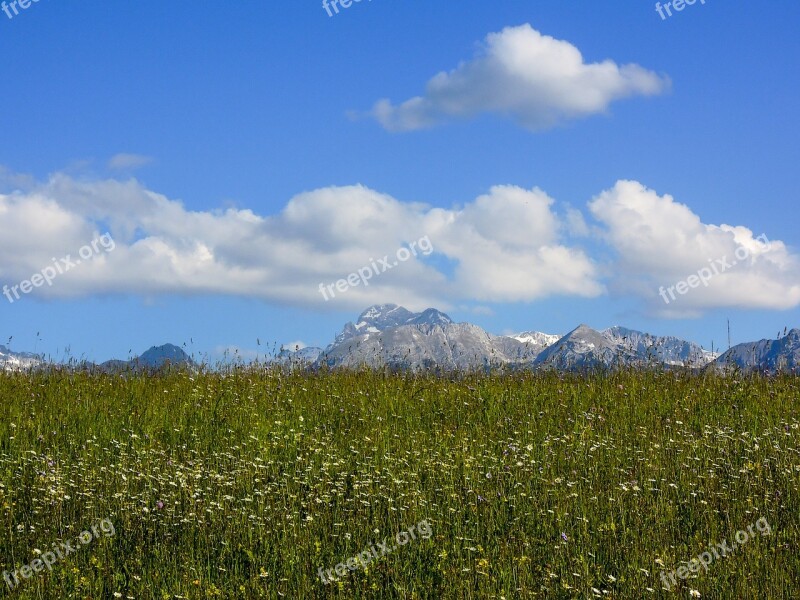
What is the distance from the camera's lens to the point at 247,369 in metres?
15.5

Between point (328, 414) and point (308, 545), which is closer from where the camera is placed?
point (308, 545)

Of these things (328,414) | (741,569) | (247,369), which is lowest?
(741,569)

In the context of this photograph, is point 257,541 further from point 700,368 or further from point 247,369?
point 700,368

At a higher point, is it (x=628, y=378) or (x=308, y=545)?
(x=628, y=378)

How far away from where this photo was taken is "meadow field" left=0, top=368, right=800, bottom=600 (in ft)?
22.8

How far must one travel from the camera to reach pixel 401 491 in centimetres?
891

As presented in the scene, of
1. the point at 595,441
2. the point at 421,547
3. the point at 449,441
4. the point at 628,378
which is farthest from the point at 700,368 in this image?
the point at 421,547

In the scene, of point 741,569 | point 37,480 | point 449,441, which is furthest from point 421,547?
point 37,480

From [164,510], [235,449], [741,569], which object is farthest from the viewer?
[235,449]

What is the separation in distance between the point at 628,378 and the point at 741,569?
820cm

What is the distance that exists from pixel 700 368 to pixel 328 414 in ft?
25.9

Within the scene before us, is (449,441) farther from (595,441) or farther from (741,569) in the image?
(741,569)

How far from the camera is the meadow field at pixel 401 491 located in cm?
696

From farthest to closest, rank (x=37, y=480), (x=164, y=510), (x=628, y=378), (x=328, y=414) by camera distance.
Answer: (x=628, y=378) → (x=328, y=414) → (x=37, y=480) → (x=164, y=510)
